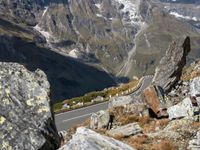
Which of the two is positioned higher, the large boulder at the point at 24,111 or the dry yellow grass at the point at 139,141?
the large boulder at the point at 24,111

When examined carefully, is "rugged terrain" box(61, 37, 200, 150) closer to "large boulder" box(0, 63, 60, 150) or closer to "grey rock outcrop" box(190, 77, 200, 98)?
"grey rock outcrop" box(190, 77, 200, 98)

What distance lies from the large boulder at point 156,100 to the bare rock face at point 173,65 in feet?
33.2

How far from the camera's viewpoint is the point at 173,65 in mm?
41500

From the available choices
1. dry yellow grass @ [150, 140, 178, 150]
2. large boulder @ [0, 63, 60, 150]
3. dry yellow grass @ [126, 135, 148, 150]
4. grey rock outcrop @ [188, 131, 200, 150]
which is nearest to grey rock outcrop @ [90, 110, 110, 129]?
dry yellow grass @ [126, 135, 148, 150]

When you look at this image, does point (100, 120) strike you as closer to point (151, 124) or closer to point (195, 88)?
point (151, 124)

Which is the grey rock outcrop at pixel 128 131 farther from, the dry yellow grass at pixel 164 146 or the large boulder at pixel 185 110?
the dry yellow grass at pixel 164 146

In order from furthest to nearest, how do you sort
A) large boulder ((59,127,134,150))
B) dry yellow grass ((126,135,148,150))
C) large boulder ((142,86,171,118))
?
1. large boulder ((142,86,171,118))
2. dry yellow grass ((126,135,148,150))
3. large boulder ((59,127,134,150))

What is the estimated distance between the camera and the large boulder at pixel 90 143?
32.3 ft

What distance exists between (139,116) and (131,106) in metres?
1.97

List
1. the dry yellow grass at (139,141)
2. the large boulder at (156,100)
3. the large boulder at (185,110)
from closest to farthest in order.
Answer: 1. the dry yellow grass at (139,141)
2. the large boulder at (185,110)
3. the large boulder at (156,100)

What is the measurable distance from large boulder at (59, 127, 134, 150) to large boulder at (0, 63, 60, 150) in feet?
2.31

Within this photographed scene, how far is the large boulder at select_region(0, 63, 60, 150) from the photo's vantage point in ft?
33.8

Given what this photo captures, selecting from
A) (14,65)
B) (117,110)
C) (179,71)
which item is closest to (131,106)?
(117,110)

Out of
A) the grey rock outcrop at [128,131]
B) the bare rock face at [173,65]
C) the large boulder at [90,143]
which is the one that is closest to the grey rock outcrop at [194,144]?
the grey rock outcrop at [128,131]
